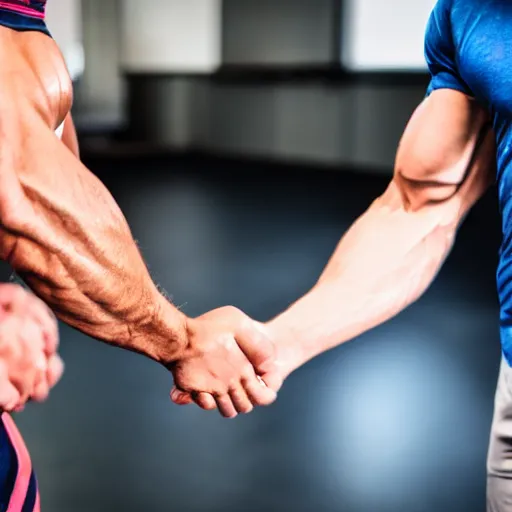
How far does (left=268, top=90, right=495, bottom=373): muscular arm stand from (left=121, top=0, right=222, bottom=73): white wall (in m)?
7.90

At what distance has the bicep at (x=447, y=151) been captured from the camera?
1.16 metres

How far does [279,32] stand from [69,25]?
4.08m

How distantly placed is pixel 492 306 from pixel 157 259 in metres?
1.74

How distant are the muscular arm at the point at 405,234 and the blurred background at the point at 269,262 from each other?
853 mm

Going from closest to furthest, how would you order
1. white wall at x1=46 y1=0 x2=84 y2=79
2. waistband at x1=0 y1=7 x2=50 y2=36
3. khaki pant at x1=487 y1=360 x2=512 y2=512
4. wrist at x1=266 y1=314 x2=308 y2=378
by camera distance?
1. waistband at x1=0 y1=7 x2=50 y2=36
2. khaki pant at x1=487 y1=360 x2=512 y2=512
3. wrist at x1=266 y1=314 x2=308 y2=378
4. white wall at x1=46 y1=0 x2=84 y2=79

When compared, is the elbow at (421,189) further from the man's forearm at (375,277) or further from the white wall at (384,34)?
the white wall at (384,34)

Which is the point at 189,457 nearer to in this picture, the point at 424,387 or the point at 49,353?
the point at 424,387

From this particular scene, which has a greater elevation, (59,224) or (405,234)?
(59,224)

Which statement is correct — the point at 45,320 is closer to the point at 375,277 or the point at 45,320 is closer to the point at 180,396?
the point at 180,396

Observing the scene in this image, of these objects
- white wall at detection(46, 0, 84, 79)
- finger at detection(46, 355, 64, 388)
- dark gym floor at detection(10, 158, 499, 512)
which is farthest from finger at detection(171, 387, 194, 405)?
white wall at detection(46, 0, 84, 79)

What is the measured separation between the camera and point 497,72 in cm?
102

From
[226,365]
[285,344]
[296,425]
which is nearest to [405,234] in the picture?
[285,344]

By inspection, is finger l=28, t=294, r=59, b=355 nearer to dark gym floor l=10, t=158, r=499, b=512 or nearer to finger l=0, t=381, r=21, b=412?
finger l=0, t=381, r=21, b=412

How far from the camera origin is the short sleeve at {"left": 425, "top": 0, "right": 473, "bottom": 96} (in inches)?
44.6
